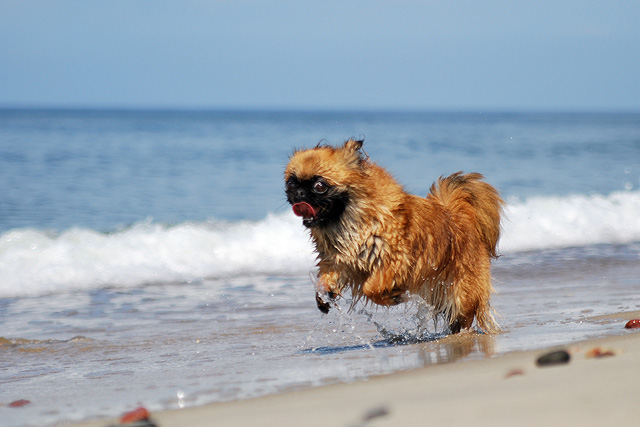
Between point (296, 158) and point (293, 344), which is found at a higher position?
point (296, 158)

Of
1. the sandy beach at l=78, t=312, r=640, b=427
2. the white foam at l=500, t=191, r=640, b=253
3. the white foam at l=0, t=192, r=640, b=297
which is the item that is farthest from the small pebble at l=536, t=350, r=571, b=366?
the white foam at l=500, t=191, r=640, b=253

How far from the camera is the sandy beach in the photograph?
9.95ft

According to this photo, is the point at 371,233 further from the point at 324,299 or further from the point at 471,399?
the point at 471,399

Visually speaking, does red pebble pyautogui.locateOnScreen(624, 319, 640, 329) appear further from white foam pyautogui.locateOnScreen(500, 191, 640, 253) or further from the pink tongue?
white foam pyautogui.locateOnScreen(500, 191, 640, 253)

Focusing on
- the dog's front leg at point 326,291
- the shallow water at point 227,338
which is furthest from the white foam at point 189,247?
the dog's front leg at point 326,291

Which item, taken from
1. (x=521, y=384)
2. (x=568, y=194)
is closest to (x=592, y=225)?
(x=568, y=194)

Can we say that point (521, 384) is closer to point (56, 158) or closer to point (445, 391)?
point (445, 391)

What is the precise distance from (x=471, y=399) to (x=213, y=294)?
5.54 meters

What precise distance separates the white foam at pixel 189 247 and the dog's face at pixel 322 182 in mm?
4295

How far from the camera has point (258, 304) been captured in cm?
794

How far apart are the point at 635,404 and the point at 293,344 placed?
337 cm

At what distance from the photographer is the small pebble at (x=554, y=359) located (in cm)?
387

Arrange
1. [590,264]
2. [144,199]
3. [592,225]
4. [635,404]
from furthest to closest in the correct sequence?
[144,199]
[592,225]
[590,264]
[635,404]

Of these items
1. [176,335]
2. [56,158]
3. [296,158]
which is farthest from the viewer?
[56,158]
